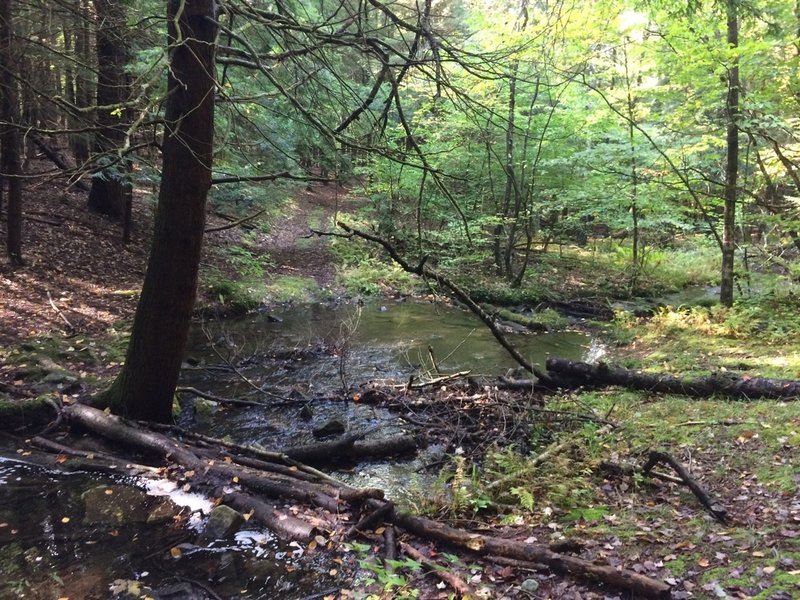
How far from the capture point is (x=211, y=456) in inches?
212

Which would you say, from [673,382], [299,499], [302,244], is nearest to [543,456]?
[299,499]

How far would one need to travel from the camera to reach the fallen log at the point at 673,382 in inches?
269

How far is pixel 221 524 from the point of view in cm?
421

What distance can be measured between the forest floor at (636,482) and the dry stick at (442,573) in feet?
0.35

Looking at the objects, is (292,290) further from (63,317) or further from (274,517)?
(274,517)

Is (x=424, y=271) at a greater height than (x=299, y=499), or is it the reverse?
(x=424, y=271)

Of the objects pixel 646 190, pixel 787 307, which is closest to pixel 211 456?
pixel 787 307

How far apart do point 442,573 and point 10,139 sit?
417 inches

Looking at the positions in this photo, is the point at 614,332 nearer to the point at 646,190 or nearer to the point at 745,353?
the point at 745,353

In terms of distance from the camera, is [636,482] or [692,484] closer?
[692,484]

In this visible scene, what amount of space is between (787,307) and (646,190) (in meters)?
5.81

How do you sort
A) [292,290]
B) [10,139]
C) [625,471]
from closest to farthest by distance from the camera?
[625,471] < [10,139] < [292,290]

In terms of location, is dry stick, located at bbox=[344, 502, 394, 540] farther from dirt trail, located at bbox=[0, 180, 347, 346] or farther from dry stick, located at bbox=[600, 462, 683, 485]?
dirt trail, located at bbox=[0, 180, 347, 346]

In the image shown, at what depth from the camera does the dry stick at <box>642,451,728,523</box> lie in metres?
4.18
